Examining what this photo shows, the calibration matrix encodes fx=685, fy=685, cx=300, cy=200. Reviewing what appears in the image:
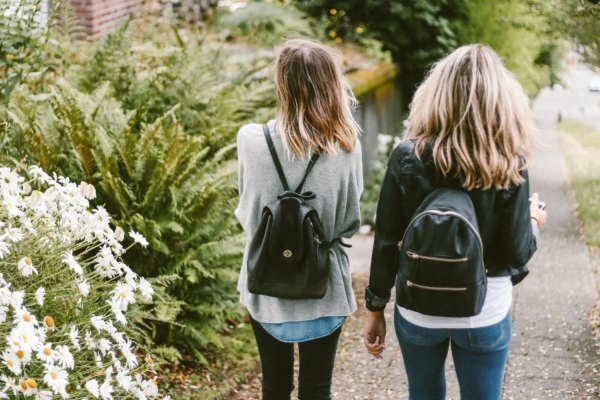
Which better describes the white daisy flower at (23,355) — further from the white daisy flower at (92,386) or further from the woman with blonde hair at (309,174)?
the woman with blonde hair at (309,174)

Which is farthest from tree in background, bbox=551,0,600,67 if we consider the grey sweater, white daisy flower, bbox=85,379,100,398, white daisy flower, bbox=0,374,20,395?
white daisy flower, bbox=0,374,20,395

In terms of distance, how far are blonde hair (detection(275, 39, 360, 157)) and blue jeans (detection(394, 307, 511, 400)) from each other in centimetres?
73

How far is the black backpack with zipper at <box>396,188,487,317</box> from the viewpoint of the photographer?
229 centimetres

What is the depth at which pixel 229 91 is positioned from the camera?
236 inches

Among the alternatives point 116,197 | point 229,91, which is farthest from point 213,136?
point 116,197

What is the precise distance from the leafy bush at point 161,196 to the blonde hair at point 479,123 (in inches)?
84.3

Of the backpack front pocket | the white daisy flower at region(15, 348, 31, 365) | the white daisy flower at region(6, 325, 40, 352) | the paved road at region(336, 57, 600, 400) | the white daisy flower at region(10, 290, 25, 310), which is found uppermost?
the backpack front pocket

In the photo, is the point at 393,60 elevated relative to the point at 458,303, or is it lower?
lower

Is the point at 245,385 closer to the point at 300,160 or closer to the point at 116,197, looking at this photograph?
the point at 116,197

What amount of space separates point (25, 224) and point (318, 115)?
1.24 metres

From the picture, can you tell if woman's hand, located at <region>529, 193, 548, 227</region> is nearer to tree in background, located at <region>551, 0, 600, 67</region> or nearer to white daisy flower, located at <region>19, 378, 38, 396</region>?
white daisy flower, located at <region>19, 378, 38, 396</region>

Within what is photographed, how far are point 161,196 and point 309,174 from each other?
1841 millimetres

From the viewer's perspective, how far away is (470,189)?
237 centimetres

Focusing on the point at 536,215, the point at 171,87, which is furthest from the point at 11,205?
the point at 171,87
